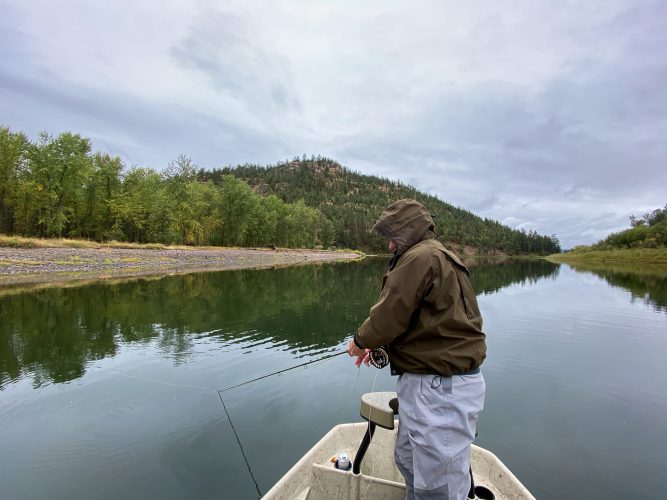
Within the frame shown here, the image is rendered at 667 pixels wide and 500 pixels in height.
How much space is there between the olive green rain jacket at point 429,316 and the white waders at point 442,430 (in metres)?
0.12

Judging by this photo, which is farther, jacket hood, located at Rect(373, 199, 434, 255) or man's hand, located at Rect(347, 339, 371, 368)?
man's hand, located at Rect(347, 339, 371, 368)

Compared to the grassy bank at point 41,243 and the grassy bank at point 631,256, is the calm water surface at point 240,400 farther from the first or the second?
the grassy bank at point 631,256

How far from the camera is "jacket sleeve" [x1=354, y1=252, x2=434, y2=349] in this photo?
3061 millimetres

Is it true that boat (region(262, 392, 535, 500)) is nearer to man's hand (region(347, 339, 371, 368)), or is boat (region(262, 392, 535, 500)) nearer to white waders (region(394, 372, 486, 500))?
man's hand (region(347, 339, 371, 368))

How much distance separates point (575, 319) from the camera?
67.5 feet

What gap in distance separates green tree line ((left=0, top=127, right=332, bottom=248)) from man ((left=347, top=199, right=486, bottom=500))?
185 ft

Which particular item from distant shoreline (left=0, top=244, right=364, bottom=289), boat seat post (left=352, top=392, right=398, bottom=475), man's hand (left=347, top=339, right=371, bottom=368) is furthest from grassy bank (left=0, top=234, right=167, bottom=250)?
man's hand (left=347, top=339, right=371, bottom=368)

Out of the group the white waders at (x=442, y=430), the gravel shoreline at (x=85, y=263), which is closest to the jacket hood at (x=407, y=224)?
the white waders at (x=442, y=430)

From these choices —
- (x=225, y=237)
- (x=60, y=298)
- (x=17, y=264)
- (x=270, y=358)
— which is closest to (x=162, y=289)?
(x=60, y=298)

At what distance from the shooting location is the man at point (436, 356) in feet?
10.1

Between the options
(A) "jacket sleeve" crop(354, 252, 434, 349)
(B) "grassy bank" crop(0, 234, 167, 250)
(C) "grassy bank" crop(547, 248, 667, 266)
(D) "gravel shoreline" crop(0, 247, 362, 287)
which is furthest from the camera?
(C) "grassy bank" crop(547, 248, 667, 266)

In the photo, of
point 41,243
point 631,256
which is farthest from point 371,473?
point 631,256

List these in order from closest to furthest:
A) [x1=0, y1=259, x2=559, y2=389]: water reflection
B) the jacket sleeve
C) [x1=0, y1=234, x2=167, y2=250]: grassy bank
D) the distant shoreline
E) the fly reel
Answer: the jacket sleeve, the fly reel, [x1=0, y1=259, x2=559, y2=389]: water reflection, the distant shoreline, [x1=0, y1=234, x2=167, y2=250]: grassy bank

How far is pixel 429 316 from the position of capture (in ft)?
10.3
